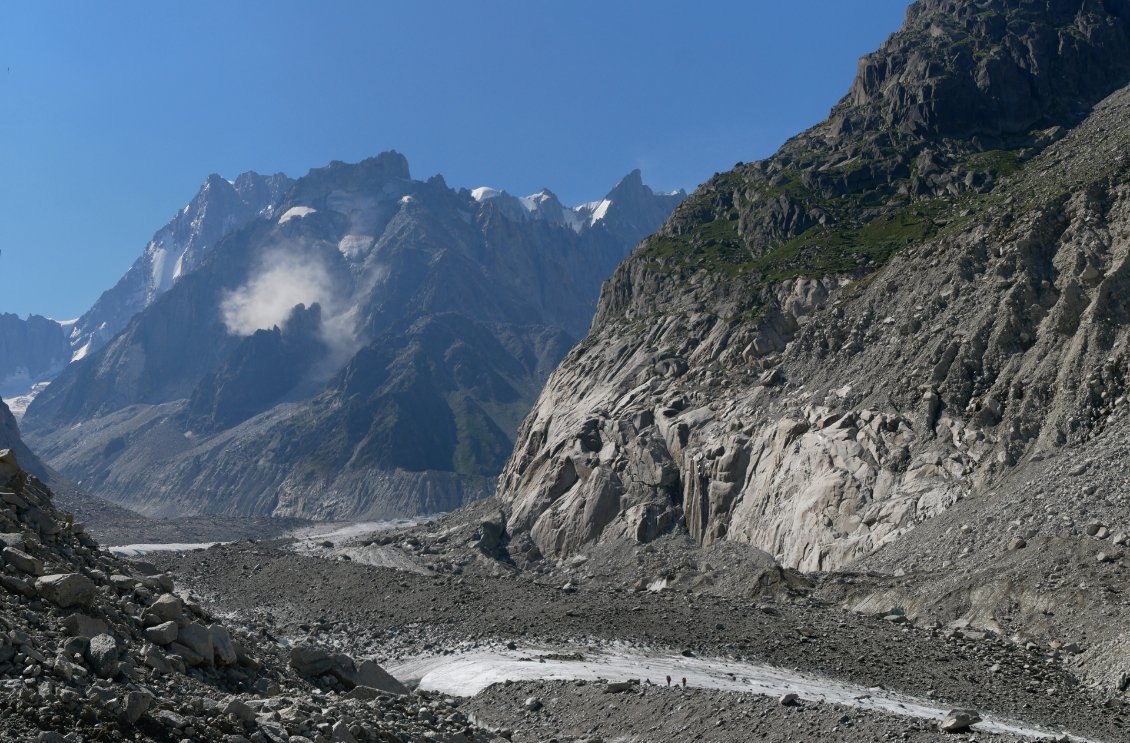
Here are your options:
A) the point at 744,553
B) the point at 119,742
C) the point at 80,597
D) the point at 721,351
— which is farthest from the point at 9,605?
the point at 721,351

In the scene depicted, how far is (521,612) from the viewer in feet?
167

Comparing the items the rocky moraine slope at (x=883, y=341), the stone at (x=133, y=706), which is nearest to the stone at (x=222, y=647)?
the stone at (x=133, y=706)

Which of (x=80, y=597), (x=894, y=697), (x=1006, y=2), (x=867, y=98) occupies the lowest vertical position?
(x=894, y=697)

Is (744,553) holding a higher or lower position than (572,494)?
lower

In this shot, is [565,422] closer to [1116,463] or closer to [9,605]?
[1116,463]

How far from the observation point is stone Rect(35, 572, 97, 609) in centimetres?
2225

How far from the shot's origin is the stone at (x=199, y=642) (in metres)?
23.5

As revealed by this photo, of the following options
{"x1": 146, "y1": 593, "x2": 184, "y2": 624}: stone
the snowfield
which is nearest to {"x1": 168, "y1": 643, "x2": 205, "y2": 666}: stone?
{"x1": 146, "y1": 593, "x2": 184, "y2": 624}: stone

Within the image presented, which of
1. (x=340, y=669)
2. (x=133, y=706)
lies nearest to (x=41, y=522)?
(x=340, y=669)

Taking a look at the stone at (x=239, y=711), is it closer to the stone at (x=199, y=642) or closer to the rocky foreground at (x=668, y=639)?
the stone at (x=199, y=642)

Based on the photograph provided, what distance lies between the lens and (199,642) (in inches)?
933

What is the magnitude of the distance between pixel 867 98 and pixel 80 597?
14032 cm

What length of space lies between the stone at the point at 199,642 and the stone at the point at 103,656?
122 inches

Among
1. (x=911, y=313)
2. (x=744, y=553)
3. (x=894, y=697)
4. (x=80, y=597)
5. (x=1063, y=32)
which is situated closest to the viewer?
(x=80, y=597)
